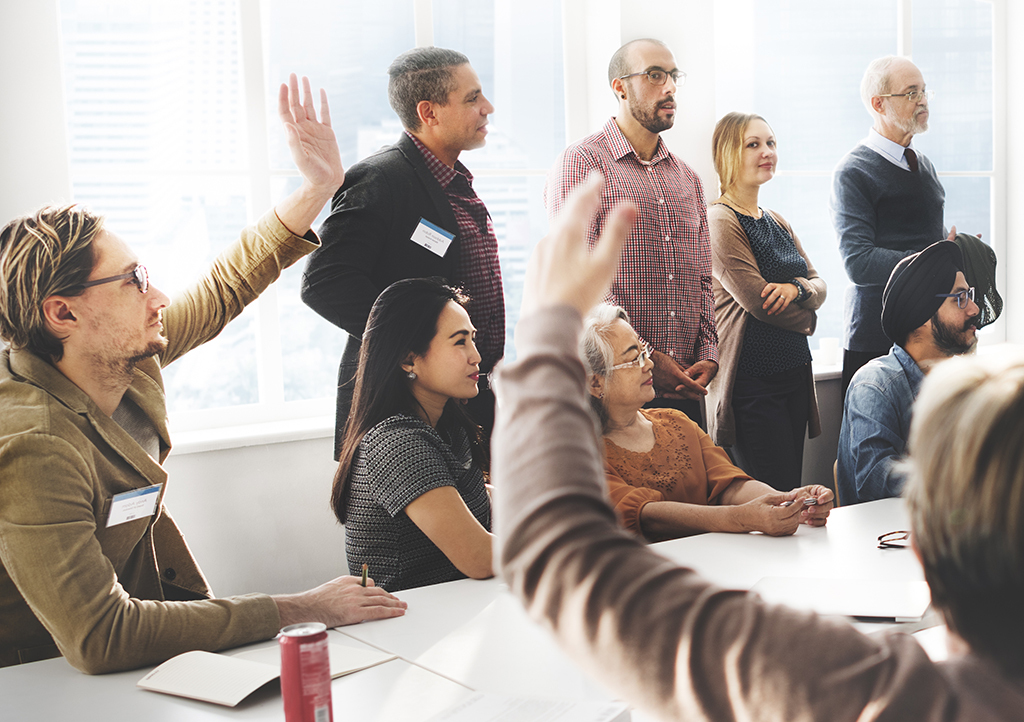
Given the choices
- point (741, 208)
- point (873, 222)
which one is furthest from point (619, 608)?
point (873, 222)

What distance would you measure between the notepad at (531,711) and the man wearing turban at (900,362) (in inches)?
69.6

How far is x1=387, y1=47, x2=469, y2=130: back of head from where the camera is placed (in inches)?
114

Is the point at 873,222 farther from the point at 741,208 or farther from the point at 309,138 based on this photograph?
the point at 309,138

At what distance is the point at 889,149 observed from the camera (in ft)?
13.6

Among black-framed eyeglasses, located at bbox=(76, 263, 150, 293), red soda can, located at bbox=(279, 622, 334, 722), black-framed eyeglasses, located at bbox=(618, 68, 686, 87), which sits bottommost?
red soda can, located at bbox=(279, 622, 334, 722)

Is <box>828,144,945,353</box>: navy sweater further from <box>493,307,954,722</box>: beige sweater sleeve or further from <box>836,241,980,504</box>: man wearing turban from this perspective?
<box>493,307,954,722</box>: beige sweater sleeve

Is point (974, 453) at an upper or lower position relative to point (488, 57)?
lower

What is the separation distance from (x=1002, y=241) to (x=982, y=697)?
6.06 m

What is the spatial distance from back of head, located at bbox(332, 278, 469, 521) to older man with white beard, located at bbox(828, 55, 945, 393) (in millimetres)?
2387

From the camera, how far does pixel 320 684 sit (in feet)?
3.58

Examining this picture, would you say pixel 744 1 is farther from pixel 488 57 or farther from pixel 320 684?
pixel 320 684

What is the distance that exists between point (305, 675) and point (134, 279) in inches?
39.1

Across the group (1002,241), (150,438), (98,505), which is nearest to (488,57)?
(150,438)

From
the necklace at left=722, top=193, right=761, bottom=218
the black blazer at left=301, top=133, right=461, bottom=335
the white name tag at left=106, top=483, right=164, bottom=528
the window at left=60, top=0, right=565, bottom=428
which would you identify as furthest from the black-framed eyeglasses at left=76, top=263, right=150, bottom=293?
the necklace at left=722, top=193, right=761, bottom=218
